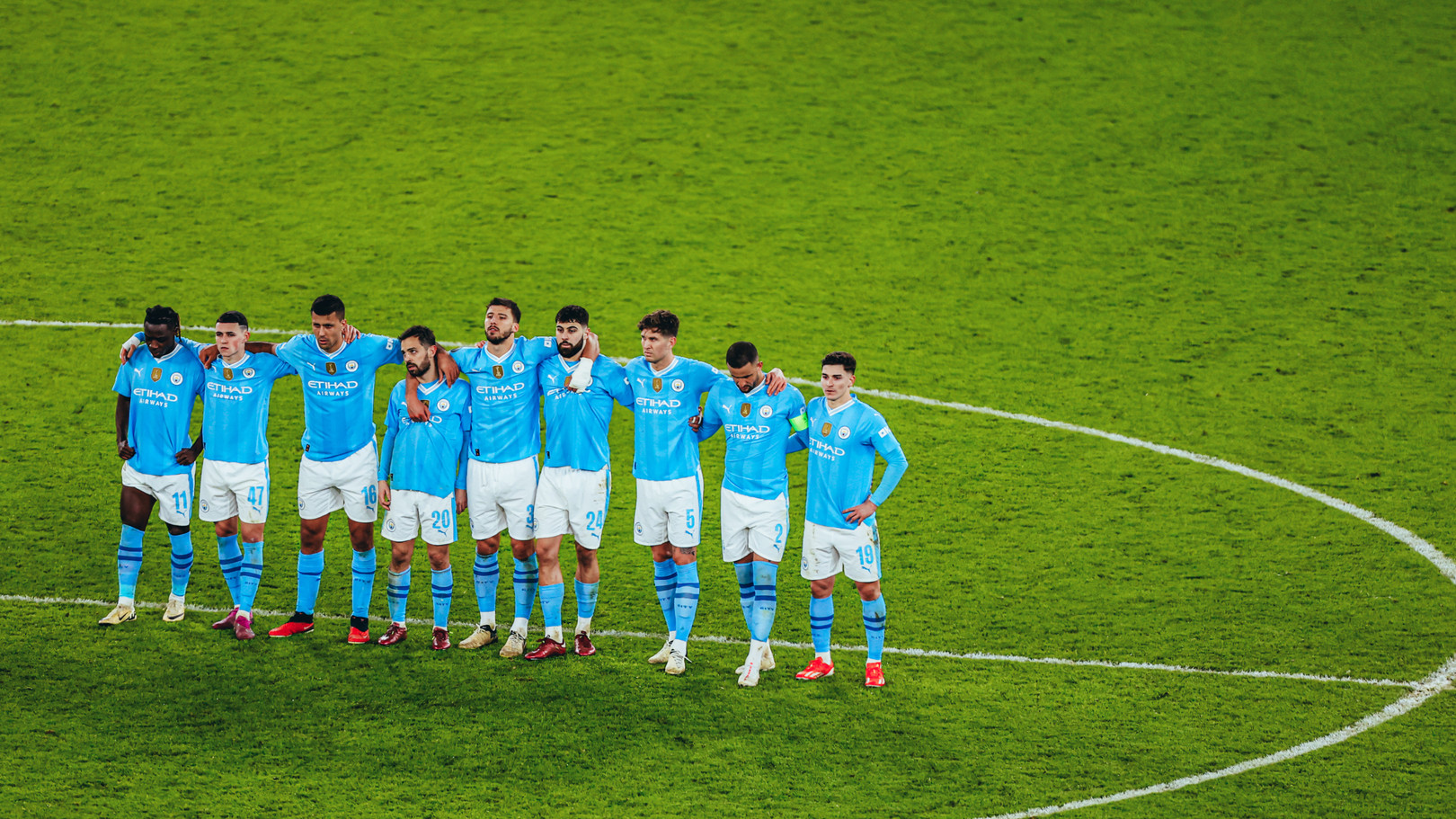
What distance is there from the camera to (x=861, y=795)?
23.2ft

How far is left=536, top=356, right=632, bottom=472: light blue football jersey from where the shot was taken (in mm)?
8438

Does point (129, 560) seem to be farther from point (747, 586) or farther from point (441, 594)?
point (747, 586)

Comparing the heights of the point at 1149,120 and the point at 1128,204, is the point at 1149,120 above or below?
above

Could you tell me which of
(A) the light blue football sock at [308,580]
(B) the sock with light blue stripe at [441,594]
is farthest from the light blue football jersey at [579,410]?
(A) the light blue football sock at [308,580]

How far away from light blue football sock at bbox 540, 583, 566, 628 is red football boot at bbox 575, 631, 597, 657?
17cm

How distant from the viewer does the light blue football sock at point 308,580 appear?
8891 millimetres

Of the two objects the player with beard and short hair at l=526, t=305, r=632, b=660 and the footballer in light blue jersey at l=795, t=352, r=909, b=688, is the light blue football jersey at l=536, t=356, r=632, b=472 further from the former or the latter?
the footballer in light blue jersey at l=795, t=352, r=909, b=688

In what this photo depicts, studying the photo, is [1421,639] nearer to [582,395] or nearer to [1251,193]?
[582,395]

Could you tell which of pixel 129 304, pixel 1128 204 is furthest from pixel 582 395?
pixel 1128 204

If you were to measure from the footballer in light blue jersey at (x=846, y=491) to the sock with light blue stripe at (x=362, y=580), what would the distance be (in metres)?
2.93

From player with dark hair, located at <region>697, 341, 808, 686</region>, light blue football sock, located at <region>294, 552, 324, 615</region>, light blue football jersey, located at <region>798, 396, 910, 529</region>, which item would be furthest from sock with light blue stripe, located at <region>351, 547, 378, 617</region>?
light blue football jersey, located at <region>798, 396, 910, 529</region>

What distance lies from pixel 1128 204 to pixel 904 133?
3.43m

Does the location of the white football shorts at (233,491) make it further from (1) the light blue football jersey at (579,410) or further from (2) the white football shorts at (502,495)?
(1) the light blue football jersey at (579,410)

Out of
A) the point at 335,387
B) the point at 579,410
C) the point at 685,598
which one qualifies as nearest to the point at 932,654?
the point at 685,598
